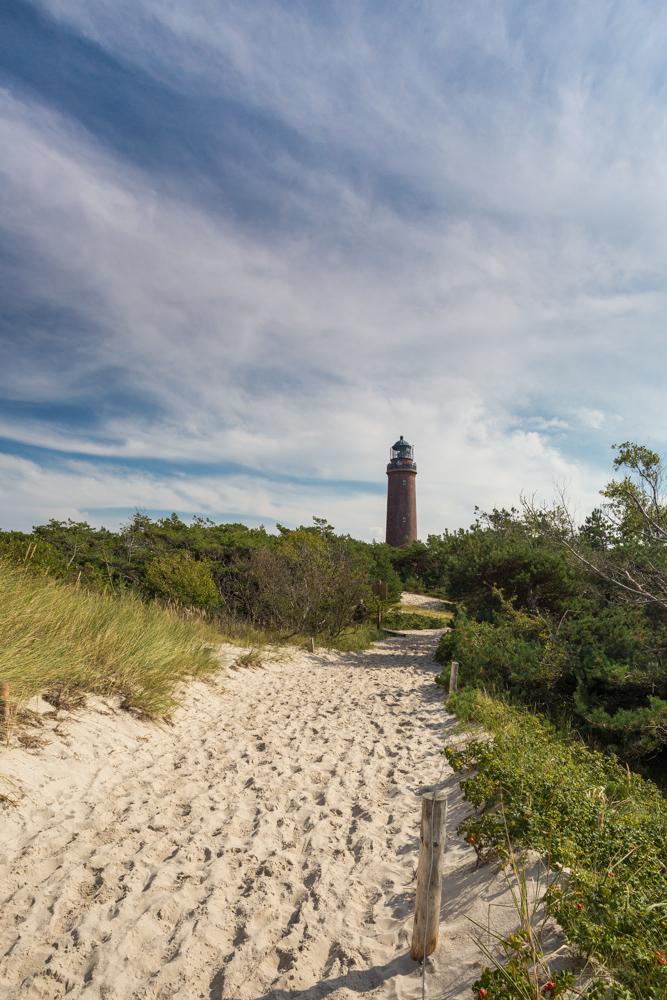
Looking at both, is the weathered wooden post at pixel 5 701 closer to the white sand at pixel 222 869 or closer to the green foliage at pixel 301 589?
the white sand at pixel 222 869

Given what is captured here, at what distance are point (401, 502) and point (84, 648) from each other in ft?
107

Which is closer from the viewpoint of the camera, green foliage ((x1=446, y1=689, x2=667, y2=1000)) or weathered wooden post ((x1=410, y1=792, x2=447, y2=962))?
green foliage ((x1=446, y1=689, x2=667, y2=1000))

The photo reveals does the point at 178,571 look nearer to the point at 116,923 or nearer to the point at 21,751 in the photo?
the point at 21,751

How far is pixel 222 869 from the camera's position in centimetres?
352

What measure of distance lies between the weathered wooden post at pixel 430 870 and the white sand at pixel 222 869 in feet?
0.53

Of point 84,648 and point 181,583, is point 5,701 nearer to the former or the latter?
point 84,648

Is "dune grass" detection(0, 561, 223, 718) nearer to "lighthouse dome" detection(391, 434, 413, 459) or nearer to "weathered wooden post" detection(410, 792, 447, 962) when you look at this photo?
"weathered wooden post" detection(410, 792, 447, 962)

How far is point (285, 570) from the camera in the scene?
49.1 feet

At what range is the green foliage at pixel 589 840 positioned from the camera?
2109 mm

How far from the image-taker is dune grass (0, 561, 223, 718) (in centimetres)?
496

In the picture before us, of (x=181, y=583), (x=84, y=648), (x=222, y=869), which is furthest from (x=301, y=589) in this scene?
(x=222, y=869)

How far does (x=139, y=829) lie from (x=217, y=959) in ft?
5.02

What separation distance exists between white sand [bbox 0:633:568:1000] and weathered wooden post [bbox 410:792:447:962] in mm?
162

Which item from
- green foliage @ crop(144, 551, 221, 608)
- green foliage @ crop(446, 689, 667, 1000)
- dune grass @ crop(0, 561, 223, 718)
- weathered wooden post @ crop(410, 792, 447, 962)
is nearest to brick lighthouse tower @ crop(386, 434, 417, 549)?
green foliage @ crop(144, 551, 221, 608)
